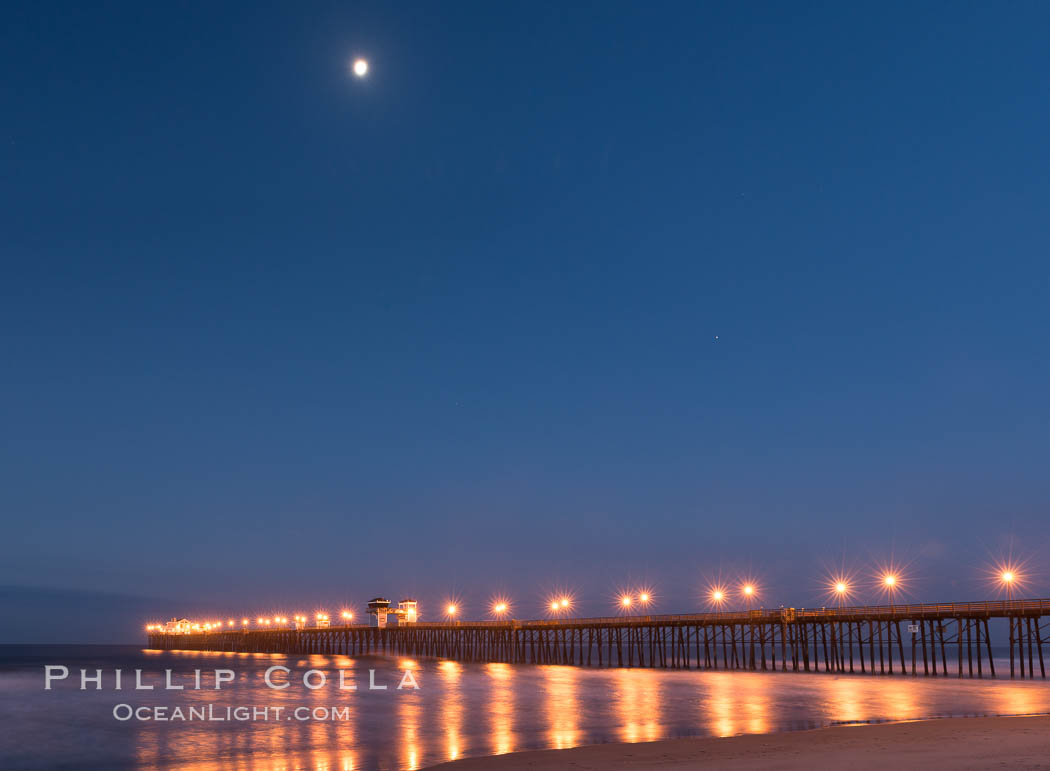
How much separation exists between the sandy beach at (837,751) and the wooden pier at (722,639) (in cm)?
2863

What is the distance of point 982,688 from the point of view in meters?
43.3

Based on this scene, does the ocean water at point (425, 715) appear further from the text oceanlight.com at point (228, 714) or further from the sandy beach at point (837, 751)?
the sandy beach at point (837, 751)

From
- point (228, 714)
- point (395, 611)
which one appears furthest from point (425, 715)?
point (395, 611)

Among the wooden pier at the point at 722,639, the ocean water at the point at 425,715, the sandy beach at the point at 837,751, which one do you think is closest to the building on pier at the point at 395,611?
the wooden pier at the point at 722,639

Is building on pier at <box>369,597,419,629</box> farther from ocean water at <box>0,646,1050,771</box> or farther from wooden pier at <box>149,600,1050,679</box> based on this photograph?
ocean water at <box>0,646,1050,771</box>

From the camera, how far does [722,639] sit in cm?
7056

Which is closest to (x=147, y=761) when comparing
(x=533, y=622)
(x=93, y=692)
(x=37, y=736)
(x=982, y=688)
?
(x=37, y=736)

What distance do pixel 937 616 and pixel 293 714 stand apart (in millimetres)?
37800

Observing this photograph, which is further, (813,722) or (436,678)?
(436,678)

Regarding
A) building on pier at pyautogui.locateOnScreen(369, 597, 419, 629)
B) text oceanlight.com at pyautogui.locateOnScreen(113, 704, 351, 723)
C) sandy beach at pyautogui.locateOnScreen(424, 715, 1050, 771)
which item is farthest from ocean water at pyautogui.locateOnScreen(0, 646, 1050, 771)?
building on pier at pyautogui.locateOnScreen(369, 597, 419, 629)

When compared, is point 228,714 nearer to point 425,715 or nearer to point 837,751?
point 425,715

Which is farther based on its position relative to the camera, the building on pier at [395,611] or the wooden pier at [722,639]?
the building on pier at [395,611]

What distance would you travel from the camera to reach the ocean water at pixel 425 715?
2580 centimetres

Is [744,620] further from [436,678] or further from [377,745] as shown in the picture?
[377,745]
